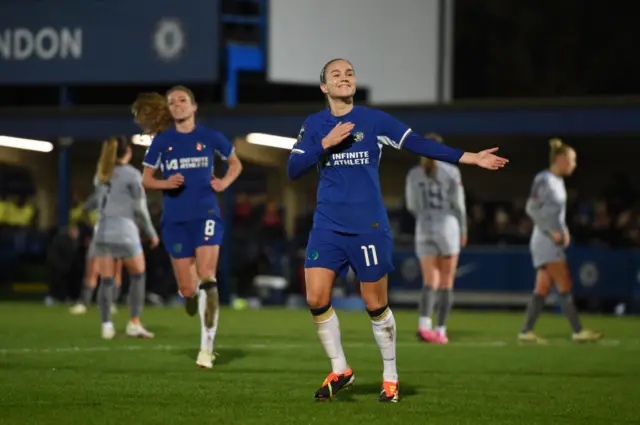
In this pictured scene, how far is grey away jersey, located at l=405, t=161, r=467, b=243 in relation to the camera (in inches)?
610

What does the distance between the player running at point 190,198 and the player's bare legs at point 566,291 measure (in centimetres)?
424

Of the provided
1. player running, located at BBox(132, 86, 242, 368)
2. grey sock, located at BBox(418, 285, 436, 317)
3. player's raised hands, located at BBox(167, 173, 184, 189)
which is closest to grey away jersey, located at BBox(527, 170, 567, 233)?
grey sock, located at BBox(418, 285, 436, 317)

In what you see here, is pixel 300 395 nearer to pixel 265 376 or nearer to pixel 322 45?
pixel 265 376

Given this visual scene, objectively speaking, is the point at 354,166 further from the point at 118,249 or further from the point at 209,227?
the point at 118,249

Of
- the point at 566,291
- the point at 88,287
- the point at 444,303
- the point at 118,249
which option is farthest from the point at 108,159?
the point at 88,287

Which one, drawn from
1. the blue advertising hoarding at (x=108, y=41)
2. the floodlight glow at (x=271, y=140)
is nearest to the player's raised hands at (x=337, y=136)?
the blue advertising hoarding at (x=108, y=41)

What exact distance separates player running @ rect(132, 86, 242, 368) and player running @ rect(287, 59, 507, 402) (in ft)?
8.32

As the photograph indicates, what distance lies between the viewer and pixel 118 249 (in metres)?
15.5

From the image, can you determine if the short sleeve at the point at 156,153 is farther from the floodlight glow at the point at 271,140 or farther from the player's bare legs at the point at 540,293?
the floodlight glow at the point at 271,140

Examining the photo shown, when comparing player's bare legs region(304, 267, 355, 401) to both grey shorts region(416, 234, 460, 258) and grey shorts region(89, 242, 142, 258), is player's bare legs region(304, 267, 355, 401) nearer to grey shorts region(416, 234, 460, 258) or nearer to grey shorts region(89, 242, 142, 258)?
grey shorts region(416, 234, 460, 258)

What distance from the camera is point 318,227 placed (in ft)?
32.2

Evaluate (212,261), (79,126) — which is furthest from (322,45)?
(212,261)

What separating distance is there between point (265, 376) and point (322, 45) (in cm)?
1468

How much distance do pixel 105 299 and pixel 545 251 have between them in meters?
4.72
